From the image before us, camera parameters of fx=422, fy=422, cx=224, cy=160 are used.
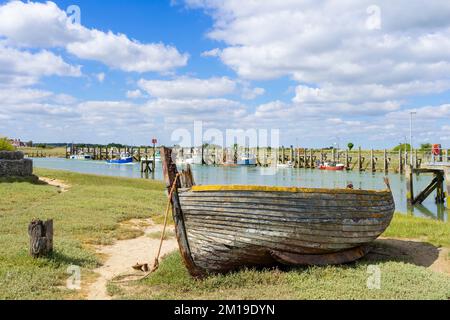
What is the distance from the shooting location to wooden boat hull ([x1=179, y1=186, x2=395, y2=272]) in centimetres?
821

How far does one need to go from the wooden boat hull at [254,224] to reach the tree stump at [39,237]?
11.4 feet

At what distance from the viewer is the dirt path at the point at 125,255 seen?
28.1ft

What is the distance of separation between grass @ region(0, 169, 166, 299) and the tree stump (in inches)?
9.5

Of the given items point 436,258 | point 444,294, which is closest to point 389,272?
point 444,294

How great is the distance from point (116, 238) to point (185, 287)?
6.06 metres

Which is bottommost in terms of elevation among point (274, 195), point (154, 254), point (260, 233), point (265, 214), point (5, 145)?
point (154, 254)

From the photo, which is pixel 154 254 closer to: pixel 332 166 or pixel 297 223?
pixel 297 223

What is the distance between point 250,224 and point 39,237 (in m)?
4.88

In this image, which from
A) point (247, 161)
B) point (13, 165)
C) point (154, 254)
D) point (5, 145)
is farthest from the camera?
point (247, 161)

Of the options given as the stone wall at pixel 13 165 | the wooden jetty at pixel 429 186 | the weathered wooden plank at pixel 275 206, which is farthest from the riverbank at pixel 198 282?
the wooden jetty at pixel 429 186

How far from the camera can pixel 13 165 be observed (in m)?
25.7

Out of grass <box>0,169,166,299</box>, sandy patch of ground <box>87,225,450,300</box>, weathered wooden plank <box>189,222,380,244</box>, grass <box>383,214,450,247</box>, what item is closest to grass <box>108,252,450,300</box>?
weathered wooden plank <box>189,222,380,244</box>

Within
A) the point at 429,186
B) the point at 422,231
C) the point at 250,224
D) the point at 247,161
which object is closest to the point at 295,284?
the point at 250,224
